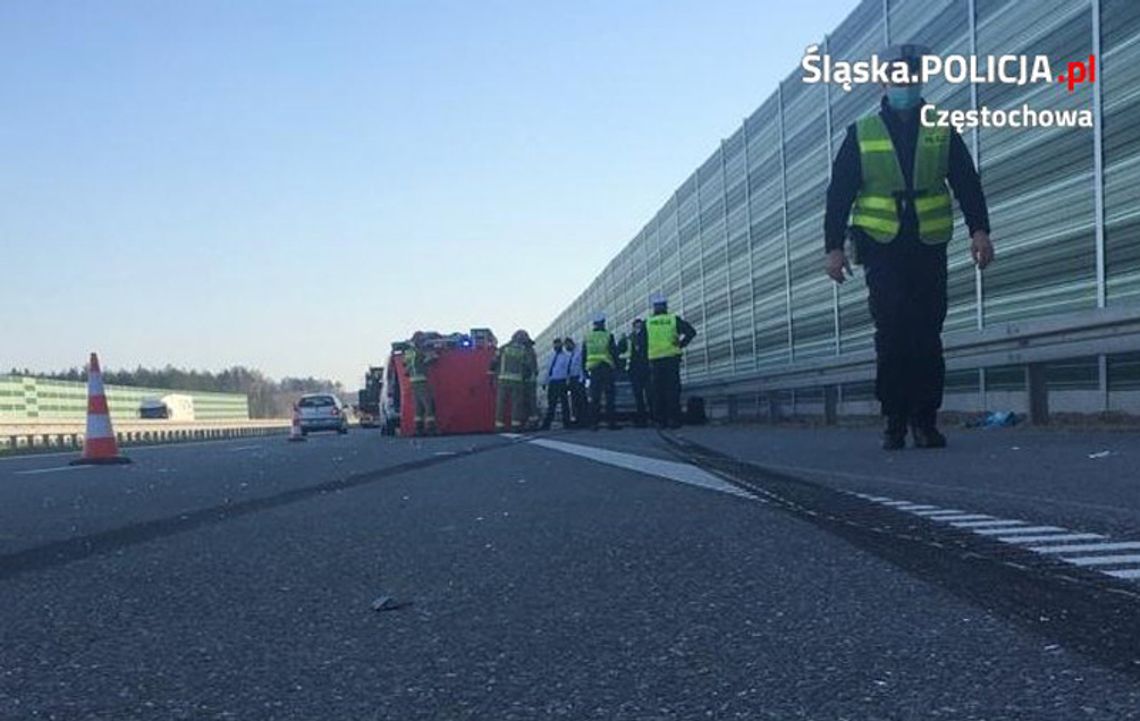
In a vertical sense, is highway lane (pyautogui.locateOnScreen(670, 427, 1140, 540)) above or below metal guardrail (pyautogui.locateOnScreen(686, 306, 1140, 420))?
below

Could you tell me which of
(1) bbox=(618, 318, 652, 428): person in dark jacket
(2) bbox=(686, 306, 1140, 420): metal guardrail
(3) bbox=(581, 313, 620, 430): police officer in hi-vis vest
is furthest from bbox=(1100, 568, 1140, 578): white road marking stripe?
(3) bbox=(581, 313, 620, 430): police officer in hi-vis vest

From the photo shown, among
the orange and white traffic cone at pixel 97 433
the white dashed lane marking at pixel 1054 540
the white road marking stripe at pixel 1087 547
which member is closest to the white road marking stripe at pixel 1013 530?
the white dashed lane marking at pixel 1054 540

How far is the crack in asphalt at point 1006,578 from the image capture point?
2.12 metres

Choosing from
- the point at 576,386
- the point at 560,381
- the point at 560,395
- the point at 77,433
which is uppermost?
the point at 560,381

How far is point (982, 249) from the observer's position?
24.8 ft

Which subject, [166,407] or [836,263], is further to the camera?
[166,407]

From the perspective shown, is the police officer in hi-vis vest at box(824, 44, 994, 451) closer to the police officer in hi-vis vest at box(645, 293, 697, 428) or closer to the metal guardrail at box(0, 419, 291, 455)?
the police officer in hi-vis vest at box(645, 293, 697, 428)

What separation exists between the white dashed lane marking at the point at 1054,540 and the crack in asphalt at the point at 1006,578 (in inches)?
2.2

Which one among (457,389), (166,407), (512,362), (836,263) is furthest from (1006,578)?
(166,407)

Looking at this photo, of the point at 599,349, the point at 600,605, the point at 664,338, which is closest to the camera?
the point at 600,605

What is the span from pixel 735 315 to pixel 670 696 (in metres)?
20.0

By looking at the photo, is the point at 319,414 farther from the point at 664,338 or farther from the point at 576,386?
the point at 664,338

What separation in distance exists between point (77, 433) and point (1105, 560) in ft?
93.7

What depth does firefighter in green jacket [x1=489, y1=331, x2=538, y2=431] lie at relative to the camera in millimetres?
20797
